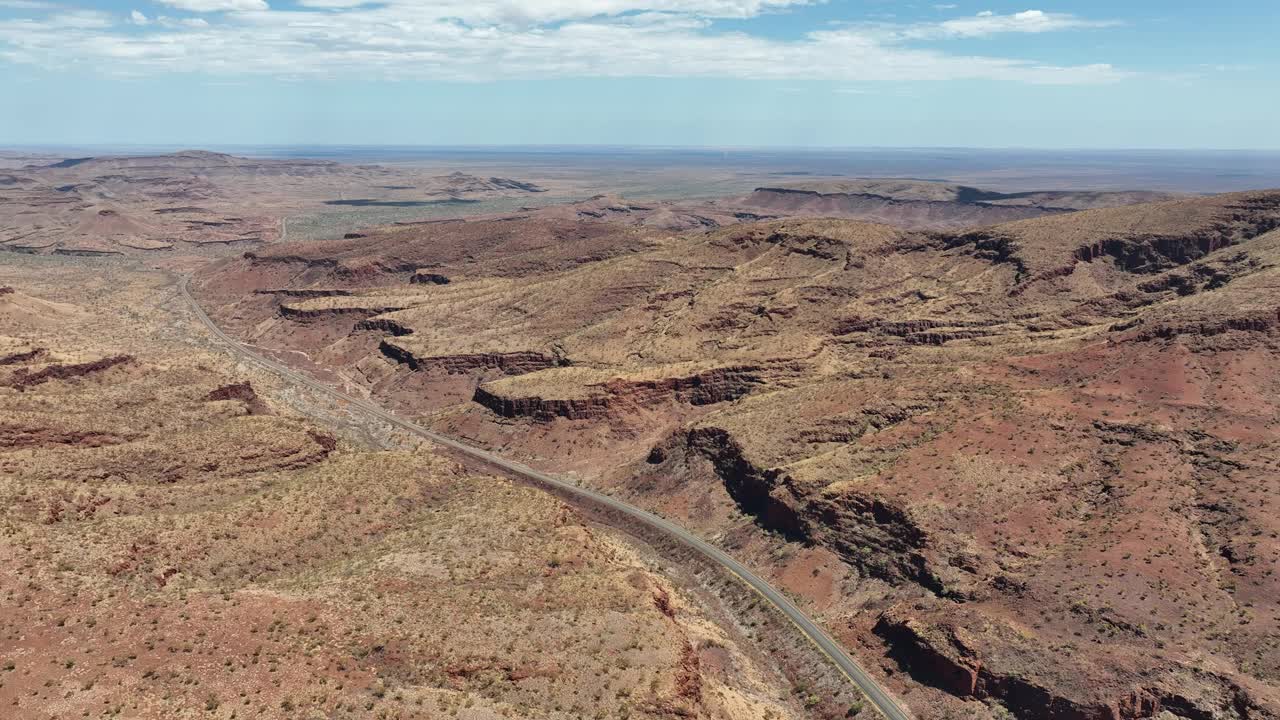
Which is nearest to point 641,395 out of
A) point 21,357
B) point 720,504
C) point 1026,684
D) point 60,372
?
point 720,504

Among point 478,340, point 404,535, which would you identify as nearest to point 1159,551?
point 404,535

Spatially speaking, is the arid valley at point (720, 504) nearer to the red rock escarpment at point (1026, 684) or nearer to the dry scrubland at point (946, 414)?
the red rock escarpment at point (1026, 684)

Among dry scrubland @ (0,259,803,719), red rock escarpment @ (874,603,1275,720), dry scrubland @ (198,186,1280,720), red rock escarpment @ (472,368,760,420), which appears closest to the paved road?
dry scrubland @ (198,186,1280,720)

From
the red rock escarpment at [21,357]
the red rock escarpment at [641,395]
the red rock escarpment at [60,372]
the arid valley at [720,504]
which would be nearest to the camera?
the arid valley at [720,504]

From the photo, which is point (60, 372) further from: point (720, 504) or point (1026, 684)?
point (1026, 684)

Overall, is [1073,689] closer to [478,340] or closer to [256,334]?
[478,340]

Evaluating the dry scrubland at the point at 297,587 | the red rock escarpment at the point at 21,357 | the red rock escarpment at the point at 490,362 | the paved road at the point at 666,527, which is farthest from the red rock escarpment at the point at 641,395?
the red rock escarpment at the point at 21,357
